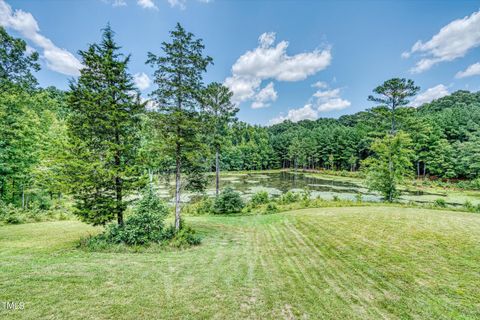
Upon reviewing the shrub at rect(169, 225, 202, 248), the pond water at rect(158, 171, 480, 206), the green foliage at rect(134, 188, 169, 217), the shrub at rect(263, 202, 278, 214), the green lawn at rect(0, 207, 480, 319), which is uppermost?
the green foliage at rect(134, 188, 169, 217)

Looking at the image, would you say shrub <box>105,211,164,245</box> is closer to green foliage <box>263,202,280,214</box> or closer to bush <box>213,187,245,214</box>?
bush <box>213,187,245,214</box>

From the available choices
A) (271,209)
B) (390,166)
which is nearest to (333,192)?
(390,166)

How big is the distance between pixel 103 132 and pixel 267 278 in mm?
8585

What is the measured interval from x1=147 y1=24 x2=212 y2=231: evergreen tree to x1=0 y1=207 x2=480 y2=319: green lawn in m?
4.30

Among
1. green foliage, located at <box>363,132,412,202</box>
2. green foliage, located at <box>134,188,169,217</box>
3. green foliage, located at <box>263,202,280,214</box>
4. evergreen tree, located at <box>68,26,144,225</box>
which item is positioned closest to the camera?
evergreen tree, located at <box>68,26,144,225</box>

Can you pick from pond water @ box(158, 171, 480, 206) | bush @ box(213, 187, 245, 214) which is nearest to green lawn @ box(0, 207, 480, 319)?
pond water @ box(158, 171, 480, 206)

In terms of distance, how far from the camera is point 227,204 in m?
17.9

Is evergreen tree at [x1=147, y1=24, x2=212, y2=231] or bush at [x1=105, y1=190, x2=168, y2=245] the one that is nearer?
bush at [x1=105, y1=190, x2=168, y2=245]

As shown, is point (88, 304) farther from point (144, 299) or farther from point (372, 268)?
point (372, 268)

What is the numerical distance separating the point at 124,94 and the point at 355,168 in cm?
6524

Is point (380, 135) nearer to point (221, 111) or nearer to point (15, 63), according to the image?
point (221, 111)

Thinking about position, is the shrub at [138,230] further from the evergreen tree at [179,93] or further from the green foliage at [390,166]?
the green foliage at [390,166]

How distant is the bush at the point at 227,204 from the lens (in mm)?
17922

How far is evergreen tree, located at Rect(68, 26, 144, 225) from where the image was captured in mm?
8750
